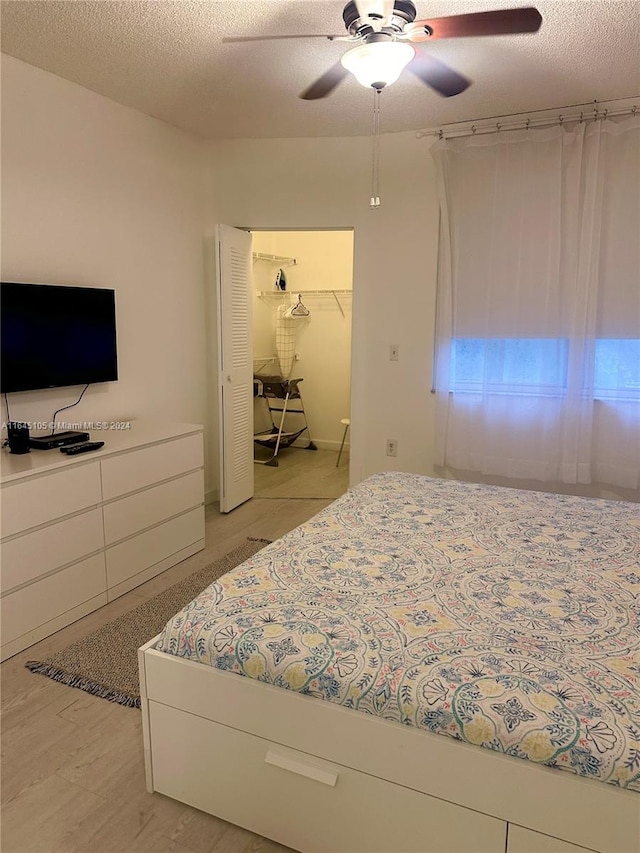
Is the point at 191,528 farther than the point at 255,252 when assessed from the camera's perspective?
No

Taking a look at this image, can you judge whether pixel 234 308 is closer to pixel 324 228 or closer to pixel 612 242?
pixel 324 228

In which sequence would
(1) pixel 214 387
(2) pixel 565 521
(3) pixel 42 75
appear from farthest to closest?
(1) pixel 214 387 < (3) pixel 42 75 < (2) pixel 565 521

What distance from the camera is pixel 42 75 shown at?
2.84 metres

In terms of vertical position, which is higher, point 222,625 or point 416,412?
point 416,412

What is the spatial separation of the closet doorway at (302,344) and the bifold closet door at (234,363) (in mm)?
1383

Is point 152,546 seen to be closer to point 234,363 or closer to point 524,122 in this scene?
point 234,363

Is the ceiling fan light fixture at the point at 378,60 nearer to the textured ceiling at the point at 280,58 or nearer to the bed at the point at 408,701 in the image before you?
the textured ceiling at the point at 280,58

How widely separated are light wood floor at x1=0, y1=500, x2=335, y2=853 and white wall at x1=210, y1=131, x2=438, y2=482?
2480mm

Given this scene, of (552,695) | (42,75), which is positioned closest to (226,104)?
(42,75)

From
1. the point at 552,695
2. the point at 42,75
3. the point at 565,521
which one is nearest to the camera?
the point at 552,695

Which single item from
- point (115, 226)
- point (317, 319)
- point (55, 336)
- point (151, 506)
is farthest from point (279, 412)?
point (55, 336)

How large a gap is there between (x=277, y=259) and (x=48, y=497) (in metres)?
4.13

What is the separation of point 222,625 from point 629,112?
11.1 feet

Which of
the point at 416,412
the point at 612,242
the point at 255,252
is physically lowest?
the point at 416,412
